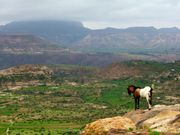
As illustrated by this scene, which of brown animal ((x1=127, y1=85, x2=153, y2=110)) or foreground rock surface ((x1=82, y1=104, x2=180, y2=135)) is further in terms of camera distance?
brown animal ((x1=127, y1=85, x2=153, y2=110))

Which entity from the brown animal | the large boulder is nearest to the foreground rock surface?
the large boulder

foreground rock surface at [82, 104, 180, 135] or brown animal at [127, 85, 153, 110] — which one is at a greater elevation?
brown animal at [127, 85, 153, 110]

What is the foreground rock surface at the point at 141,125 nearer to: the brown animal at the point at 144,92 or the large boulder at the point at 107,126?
the large boulder at the point at 107,126

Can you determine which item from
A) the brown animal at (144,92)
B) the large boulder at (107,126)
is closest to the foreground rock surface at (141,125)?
the large boulder at (107,126)

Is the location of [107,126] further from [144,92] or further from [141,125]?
[144,92]

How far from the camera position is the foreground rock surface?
101ft

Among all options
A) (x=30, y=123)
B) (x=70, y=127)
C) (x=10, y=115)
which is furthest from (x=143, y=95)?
(x=10, y=115)

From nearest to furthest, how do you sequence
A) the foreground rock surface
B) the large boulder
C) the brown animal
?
the foreground rock surface
the large boulder
the brown animal

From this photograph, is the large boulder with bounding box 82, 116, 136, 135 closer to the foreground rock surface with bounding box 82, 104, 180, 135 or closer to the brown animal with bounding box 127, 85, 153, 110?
the foreground rock surface with bounding box 82, 104, 180, 135

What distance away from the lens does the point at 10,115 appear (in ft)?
637

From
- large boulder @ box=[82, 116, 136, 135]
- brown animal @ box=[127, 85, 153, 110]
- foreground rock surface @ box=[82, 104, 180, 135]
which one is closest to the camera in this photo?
foreground rock surface @ box=[82, 104, 180, 135]

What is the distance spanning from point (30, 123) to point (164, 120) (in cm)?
14130

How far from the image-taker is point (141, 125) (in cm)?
3575

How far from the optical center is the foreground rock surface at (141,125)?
30769 mm
